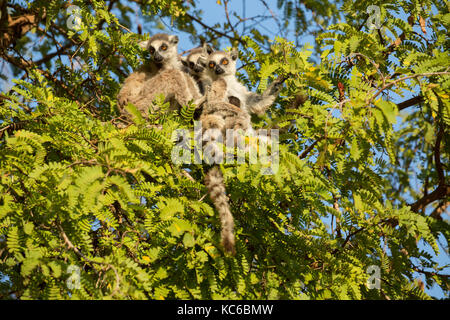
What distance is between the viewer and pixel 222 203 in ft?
12.4

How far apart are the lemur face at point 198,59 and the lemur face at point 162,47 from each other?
256 millimetres

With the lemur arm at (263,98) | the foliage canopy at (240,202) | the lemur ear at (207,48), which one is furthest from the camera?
the lemur ear at (207,48)

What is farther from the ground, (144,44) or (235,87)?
(144,44)

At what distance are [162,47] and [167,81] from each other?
74 centimetres

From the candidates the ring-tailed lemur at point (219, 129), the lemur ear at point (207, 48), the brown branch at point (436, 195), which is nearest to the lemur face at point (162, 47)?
the lemur ear at point (207, 48)

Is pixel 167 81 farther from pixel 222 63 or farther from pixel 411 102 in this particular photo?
pixel 411 102

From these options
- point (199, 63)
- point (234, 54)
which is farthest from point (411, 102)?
point (199, 63)

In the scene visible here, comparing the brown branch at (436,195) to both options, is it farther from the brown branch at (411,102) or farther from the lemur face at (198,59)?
the lemur face at (198,59)

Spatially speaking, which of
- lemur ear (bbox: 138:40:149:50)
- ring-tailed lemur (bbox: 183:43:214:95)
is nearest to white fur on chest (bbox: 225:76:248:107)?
ring-tailed lemur (bbox: 183:43:214:95)

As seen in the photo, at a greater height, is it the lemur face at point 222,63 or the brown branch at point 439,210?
the lemur face at point 222,63

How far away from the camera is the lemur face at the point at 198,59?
6.68 m

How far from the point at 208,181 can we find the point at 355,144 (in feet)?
4.34

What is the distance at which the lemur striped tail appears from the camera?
3.40m
